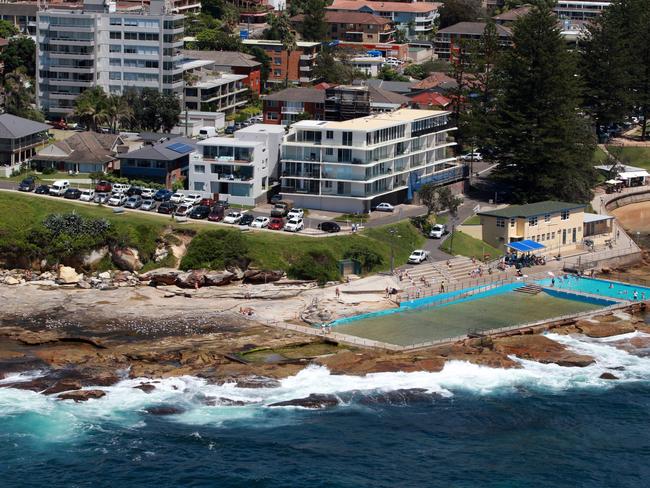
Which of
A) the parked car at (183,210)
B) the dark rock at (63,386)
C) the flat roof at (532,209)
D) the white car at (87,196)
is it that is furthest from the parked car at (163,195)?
the dark rock at (63,386)

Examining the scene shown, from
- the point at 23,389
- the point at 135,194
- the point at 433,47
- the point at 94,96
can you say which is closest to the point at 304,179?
the point at 135,194

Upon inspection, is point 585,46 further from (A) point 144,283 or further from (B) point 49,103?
(A) point 144,283

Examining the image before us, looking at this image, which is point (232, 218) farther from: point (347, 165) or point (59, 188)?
point (59, 188)

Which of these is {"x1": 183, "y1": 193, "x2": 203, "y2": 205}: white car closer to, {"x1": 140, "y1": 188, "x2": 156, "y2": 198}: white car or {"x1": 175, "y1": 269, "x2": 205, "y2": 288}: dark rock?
{"x1": 140, "y1": 188, "x2": 156, "y2": 198}: white car

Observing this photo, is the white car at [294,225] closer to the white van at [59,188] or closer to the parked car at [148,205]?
the parked car at [148,205]

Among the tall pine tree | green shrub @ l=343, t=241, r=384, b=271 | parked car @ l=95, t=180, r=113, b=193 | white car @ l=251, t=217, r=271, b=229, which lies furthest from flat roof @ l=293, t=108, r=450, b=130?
parked car @ l=95, t=180, r=113, b=193
